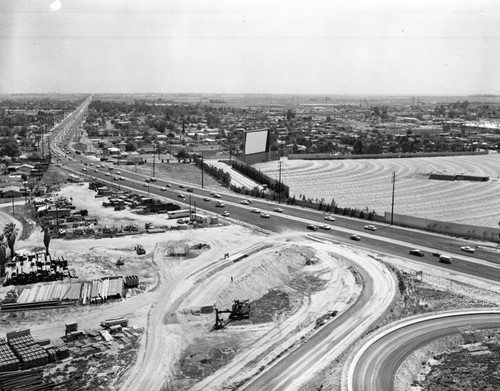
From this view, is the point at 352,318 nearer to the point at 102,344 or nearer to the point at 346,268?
the point at 346,268

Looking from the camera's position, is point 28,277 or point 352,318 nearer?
point 352,318

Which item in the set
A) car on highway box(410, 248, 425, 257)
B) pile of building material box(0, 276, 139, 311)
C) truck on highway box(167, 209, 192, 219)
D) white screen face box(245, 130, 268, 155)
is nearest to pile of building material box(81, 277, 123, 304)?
pile of building material box(0, 276, 139, 311)

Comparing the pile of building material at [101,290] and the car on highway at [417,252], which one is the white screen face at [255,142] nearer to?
the car on highway at [417,252]

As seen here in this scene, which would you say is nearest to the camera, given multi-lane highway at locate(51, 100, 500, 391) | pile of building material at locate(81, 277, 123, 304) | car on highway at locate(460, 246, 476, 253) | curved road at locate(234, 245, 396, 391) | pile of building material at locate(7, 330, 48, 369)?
curved road at locate(234, 245, 396, 391)

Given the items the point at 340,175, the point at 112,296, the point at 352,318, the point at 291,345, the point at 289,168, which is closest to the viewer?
the point at 291,345

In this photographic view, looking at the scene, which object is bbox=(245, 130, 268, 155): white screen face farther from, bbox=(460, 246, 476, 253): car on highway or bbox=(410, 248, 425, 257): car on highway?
bbox=(460, 246, 476, 253): car on highway

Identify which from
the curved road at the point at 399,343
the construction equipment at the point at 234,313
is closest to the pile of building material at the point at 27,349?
the construction equipment at the point at 234,313

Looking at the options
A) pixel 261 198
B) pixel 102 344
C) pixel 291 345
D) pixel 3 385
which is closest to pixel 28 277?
pixel 102 344
